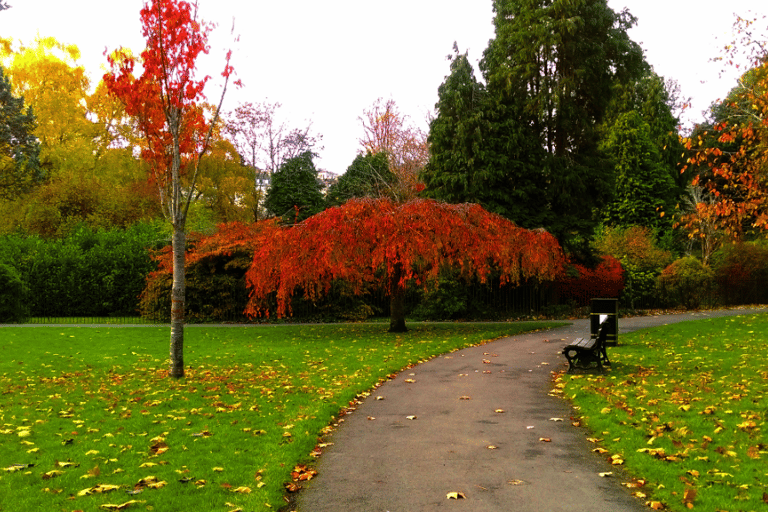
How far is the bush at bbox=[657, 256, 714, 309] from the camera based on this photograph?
27266mm

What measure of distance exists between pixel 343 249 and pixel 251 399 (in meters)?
7.34

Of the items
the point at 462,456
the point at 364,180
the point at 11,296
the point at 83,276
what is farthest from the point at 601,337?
the point at 364,180

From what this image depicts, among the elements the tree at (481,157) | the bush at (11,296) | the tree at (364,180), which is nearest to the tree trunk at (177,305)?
the bush at (11,296)

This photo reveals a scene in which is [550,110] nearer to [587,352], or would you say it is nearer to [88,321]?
[587,352]

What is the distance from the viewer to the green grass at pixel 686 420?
4.85 meters

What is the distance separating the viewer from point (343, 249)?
1551 centimetres

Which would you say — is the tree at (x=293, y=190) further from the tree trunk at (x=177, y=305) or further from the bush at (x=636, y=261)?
the tree trunk at (x=177, y=305)

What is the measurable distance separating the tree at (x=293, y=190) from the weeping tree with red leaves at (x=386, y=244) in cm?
1896

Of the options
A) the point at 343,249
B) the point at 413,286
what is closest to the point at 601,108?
the point at 413,286

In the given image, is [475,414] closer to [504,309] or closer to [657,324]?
[657,324]

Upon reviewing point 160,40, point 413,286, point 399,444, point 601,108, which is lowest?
point 399,444

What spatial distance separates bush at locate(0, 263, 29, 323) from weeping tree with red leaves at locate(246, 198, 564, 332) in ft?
32.4

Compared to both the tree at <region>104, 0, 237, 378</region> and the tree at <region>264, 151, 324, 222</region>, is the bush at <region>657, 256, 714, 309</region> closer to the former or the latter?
the tree at <region>264, 151, 324, 222</region>

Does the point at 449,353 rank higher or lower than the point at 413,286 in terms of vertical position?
lower
